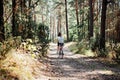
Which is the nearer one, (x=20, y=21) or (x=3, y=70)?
(x=3, y=70)

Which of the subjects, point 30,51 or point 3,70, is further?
point 30,51

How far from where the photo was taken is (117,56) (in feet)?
65.3

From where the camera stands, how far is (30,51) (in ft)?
51.0

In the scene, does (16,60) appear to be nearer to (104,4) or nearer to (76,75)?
(76,75)

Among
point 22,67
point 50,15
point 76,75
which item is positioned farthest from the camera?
point 50,15

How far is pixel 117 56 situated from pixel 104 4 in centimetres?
482

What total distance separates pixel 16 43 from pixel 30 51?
1.18 metres

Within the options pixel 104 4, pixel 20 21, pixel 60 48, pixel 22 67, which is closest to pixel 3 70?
pixel 22 67

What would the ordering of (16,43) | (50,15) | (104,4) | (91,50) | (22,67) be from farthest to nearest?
(50,15) < (91,50) < (104,4) < (16,43) < (22,67)

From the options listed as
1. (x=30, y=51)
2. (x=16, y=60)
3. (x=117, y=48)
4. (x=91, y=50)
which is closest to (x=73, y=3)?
(x=91, y=50)

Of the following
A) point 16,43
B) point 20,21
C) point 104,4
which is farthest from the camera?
point 104,4

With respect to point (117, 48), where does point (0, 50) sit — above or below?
above

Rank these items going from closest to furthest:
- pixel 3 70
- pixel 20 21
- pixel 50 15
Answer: pixel 3 70 < pixel 20 21 < pixel 50 15

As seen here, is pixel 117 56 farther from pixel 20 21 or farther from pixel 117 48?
pixel 20 21
